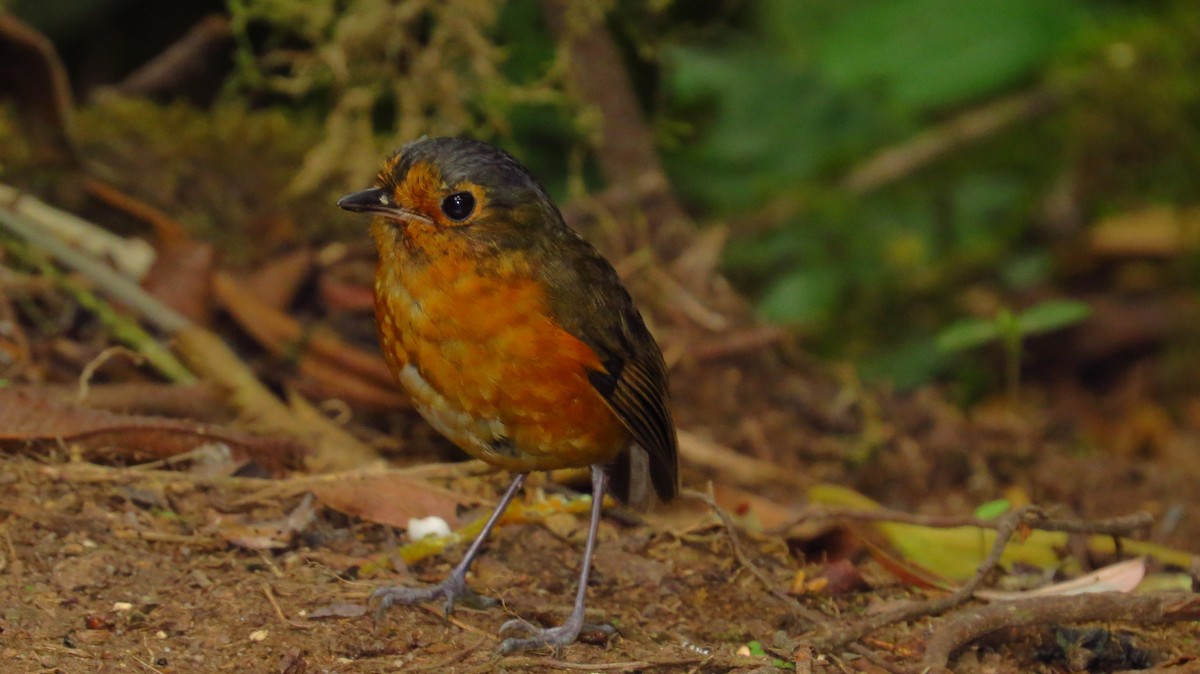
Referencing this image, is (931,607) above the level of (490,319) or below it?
below

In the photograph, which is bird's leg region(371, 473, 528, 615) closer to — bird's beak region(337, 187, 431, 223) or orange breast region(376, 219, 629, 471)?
orange breast region(376, 219, 629, 471)

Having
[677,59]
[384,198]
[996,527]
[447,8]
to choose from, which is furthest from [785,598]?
[677,59]

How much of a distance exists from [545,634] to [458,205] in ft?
2.99

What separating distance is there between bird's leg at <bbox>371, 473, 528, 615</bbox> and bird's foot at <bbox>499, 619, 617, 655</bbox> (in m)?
0.16

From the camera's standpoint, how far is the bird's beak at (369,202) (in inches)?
116

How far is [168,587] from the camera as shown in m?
3.00

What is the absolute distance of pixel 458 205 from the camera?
9.75ft

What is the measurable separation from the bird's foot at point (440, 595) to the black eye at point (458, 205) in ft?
2.65

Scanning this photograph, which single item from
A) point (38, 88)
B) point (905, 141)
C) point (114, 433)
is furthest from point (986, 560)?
point (905, 141)

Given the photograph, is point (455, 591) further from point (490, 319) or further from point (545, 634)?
point (490, 319)

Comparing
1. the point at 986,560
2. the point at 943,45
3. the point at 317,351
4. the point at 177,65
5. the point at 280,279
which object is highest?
the point at 177,65

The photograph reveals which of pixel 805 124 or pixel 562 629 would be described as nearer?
pixel 562 629

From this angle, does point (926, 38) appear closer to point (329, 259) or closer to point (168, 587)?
point (329, 259)

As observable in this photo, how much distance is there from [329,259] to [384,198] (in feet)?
6.11
